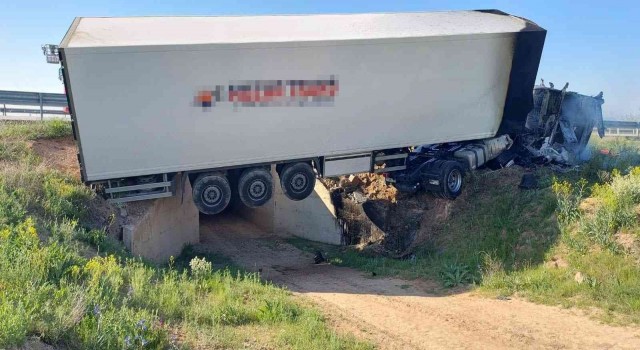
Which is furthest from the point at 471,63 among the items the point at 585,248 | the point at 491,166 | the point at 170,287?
the point at 170,287

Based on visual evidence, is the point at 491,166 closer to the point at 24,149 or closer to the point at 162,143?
the point at 162,143

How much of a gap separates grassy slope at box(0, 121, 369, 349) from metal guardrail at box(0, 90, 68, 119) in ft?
29.4

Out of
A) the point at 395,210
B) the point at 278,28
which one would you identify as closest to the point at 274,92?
the point at 278,28

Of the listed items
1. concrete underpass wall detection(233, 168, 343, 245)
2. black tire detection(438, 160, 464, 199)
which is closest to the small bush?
black tire detection(438, 160, 464, 199)

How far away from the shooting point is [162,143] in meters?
10.1

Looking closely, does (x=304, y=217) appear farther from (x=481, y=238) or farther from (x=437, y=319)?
(x=437, y=319)

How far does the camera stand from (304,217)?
61.3 feet

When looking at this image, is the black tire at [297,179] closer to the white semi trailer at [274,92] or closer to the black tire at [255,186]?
the white semi trailer at [274,92]

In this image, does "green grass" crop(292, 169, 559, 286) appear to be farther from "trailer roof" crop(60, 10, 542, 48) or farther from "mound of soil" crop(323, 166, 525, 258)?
"trailer roof" crop(60, 10, 542, 48)

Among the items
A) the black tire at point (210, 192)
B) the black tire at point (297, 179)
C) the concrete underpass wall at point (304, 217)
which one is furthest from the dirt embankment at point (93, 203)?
the concrete underpass wall at point (304, 217)

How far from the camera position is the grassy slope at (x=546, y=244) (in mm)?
9125

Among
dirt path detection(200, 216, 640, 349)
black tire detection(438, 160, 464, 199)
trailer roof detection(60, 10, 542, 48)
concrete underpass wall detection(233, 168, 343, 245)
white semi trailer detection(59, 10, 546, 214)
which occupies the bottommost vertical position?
concrete underpass wall detection(233, 168, 343, 245)

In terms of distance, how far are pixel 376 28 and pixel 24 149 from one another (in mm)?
A: 8818

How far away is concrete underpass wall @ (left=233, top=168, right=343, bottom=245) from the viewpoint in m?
17.6
